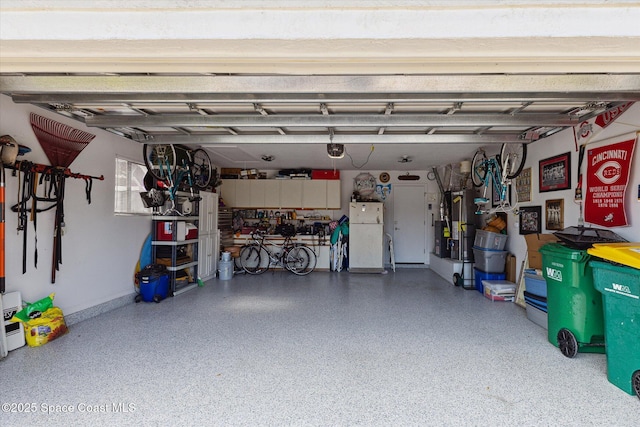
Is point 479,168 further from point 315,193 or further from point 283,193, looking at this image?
point 283,193

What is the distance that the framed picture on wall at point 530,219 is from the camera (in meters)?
4.36

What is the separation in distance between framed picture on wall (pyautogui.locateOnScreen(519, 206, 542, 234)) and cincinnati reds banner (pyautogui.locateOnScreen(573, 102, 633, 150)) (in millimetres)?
1083

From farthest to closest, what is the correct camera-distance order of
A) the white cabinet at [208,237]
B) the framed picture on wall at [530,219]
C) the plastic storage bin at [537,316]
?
the white cabinet at [208,237] → the framed picture on wall at [530,219] → the plastic storage bin at [537,316]

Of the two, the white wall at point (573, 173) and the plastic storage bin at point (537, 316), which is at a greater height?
the white wall at point (573, 173)

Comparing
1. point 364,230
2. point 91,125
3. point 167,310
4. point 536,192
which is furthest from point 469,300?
point 91,125

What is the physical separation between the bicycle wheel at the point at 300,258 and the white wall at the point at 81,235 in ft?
9.70

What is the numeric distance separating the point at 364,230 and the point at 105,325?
496 centimetres

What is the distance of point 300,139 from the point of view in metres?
4.11

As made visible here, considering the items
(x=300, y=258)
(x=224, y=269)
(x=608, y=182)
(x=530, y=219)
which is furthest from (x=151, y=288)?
(x=608, y=182)

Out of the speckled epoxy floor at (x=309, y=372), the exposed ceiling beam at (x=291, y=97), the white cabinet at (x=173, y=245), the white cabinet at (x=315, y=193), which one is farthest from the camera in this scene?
the white cabinet at (x=315, y=193)

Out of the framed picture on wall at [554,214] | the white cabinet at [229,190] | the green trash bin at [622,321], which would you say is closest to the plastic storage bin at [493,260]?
the framed picture on wall at [554,214]

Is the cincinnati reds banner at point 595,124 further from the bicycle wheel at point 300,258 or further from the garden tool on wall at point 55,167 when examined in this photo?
the garden tool on wall at point 55,167

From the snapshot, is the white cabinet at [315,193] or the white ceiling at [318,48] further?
the white cabinet at [315,193]

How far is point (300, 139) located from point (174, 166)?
79.5 inches
